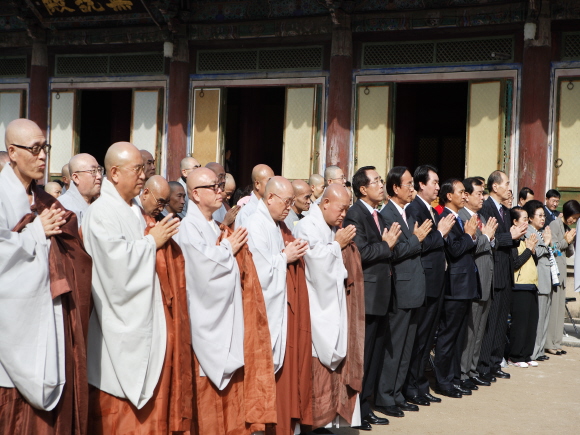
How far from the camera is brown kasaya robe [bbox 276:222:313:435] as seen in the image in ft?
14.5

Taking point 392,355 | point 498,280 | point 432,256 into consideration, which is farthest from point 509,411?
point 498,280

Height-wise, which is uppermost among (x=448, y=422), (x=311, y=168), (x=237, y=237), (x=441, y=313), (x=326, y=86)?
(x=326, y=86)

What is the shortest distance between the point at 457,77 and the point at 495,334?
4599 millimetres

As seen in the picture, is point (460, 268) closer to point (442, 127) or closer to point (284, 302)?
point (284, 302)

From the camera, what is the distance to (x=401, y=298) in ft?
18.0

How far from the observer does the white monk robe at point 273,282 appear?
437cm

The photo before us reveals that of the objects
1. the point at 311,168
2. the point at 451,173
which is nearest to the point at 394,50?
the point at 311,168

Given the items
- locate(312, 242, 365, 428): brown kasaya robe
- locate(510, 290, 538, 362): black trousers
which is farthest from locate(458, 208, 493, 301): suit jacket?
locate(312, 242, 365, 428): brown kasaya robe

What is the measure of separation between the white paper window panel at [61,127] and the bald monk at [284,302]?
8649 millimetres

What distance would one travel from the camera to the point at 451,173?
14828 millimetres

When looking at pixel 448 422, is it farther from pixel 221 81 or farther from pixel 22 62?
pixel 22 62

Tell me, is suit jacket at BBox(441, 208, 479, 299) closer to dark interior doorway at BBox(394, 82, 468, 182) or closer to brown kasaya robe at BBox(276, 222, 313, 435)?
brown kasaya robe at BBox(276, 222, 313, 435)

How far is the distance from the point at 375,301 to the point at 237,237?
1522mm

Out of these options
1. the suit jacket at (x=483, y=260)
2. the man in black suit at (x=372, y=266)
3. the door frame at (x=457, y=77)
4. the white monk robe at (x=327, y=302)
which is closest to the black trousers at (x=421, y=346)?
the man in black suit at (x=372, y=266)
